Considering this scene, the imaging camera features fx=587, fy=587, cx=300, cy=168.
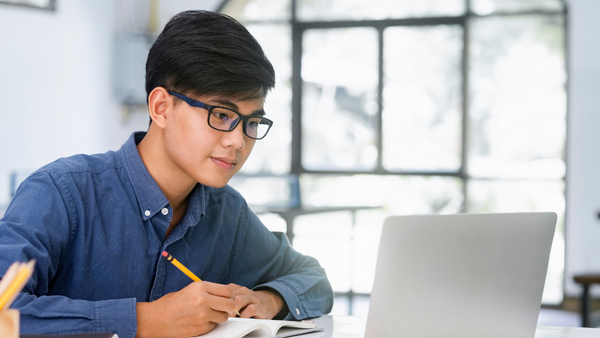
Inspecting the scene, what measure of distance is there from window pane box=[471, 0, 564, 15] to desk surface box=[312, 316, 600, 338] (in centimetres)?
387

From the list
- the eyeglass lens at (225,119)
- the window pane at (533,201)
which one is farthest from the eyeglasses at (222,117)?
the window pane at (533,201)

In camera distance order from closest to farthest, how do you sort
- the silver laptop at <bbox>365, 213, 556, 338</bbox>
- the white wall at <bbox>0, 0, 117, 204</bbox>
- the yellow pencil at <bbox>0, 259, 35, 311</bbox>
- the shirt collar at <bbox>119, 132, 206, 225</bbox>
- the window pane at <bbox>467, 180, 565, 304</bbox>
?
the yellow pencil at <bbox>0, 259, 35, 311</bbox>
the silver laptop at <bbox>365, 213, 556, 338</bbox>
the shirt collar at <bbox>119, 132, 206, 225</bbox>
the white wall at <bbox>0, 0, 117, 204</bbox>
the window pane at <bbox>467, 180, 565, 304</bbox>

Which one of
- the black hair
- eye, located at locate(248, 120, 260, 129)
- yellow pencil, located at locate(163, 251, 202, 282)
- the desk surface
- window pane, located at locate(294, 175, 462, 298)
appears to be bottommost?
window pane, located at locate(294, 175, 462, 298)

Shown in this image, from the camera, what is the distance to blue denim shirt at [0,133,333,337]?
93 centimetres

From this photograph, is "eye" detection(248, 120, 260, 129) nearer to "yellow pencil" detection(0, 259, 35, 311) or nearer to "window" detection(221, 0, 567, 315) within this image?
"yellow pencil" detection(0, 259, 35, 311)

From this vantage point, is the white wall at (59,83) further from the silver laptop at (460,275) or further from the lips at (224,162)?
the silver laptop at (460,275)

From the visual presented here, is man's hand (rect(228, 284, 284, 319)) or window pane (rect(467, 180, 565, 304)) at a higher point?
man's hand (rect(228, 284, 284, 319))

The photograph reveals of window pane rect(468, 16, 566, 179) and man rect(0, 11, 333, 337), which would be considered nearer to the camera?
man rect(0, 11, 333, 337)

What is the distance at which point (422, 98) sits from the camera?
4.74 metres

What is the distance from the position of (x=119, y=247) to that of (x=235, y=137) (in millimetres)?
312

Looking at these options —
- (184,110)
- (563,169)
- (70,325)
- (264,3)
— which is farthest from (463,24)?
(70,325)

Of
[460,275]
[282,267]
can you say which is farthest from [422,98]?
[460,275]

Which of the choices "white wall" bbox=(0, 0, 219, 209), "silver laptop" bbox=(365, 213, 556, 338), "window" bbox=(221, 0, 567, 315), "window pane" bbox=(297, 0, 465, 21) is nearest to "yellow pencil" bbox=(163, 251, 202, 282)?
"silver laptop" bbox=(365, 213, 556, 338)

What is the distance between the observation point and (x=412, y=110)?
4.77 meters
